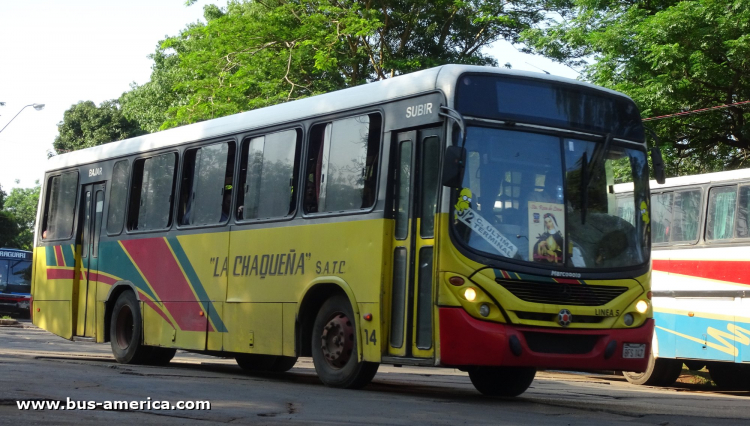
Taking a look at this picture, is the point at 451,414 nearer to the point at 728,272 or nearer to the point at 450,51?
the point at 728,272

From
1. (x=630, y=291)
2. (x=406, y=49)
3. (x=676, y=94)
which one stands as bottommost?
(x=630, y=291)

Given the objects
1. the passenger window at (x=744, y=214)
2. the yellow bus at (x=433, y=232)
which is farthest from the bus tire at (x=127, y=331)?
the passenger window at (x=744, y=214)

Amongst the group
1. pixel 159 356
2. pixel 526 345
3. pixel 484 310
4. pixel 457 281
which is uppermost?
pixel 457 281

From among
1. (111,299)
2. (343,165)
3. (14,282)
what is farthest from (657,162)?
(14,282)

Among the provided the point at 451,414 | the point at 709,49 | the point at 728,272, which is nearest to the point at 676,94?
the point at 709,49

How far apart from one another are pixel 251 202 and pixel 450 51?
21967 mm

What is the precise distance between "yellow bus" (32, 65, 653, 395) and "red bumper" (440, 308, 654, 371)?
0.05 feet

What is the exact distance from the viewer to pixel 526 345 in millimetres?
9531

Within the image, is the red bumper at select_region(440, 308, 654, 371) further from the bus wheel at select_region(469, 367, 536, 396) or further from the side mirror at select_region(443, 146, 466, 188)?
the bus wheel at select_region(469, 367, 536, 396)

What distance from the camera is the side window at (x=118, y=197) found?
15727 mm

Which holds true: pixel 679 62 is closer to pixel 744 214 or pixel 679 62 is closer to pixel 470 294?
pixel 744 214

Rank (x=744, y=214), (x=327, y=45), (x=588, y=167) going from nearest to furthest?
1. (x=588, y=167)
2. (x=744, y=214)
3. (x=327, y=45)

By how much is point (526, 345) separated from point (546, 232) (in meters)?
1.06

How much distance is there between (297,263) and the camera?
1169 centimetres
